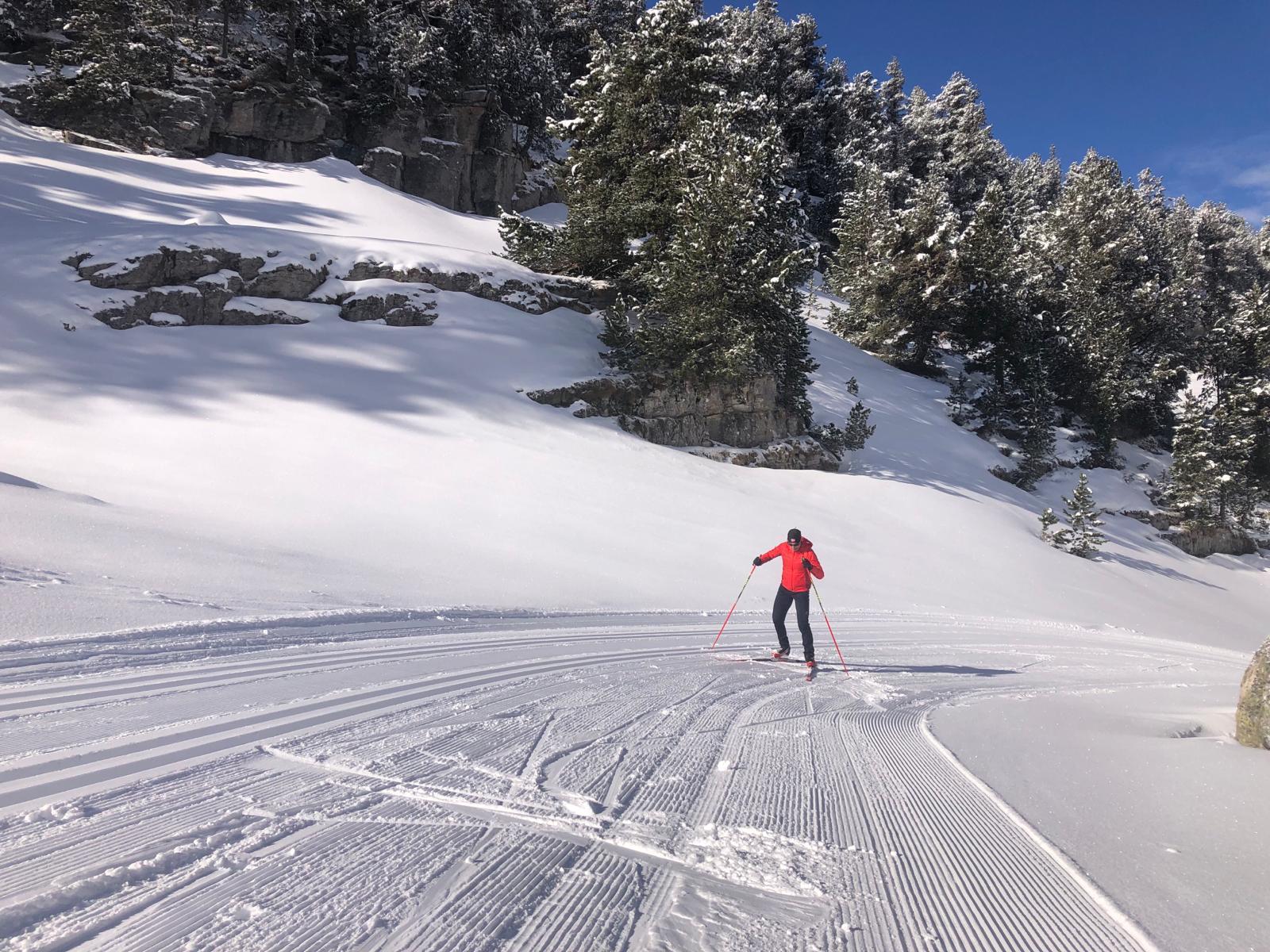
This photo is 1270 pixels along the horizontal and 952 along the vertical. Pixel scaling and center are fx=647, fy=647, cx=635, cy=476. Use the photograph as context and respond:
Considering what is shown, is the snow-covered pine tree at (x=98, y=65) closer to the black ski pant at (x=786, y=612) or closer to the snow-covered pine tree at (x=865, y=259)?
the snow-covered pine tree at (x=865, y=259)

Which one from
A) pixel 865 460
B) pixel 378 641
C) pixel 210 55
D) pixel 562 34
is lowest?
pixel 378 641

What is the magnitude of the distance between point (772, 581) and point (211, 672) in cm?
995

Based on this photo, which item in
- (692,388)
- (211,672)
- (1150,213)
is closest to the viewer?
(211,672)

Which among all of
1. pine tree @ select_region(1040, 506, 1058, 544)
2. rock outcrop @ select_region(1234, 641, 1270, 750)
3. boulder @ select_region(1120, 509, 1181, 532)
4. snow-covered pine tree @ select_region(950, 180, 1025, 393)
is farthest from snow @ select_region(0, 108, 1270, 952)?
snow-covered pine tree @ select_region(950, 180, 1025, 393)

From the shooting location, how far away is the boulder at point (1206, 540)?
2567 centimetres

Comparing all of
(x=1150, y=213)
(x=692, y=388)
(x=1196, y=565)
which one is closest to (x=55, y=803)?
(x=692, y=388)

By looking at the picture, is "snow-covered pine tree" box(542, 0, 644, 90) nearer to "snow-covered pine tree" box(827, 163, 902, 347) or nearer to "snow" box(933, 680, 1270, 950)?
"snow-covered pine tree" box(827, 163, 902, 347)

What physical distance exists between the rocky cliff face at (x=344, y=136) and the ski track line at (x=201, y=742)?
2384 cm

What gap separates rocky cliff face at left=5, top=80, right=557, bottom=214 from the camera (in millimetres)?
27312

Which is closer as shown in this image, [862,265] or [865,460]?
[865,460]

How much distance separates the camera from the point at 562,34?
43.2m

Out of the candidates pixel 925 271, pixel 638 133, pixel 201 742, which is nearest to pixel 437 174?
pixel 638 133

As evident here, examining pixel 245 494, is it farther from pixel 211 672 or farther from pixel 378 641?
pixel 211 672

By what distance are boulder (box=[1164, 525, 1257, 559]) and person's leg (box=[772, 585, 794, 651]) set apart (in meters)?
26.6
